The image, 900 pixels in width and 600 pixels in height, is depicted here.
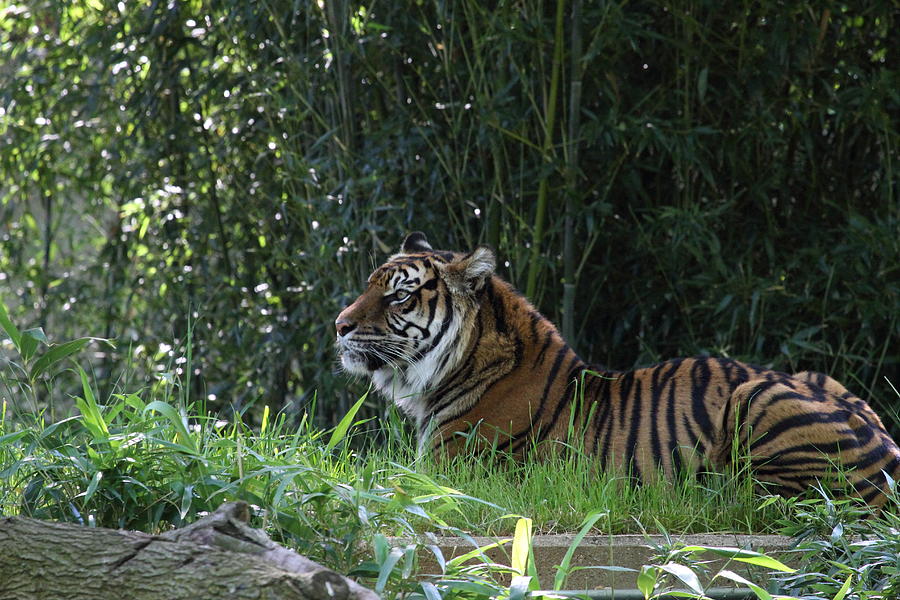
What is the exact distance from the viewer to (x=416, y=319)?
3963mm

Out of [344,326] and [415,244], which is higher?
[415,244]

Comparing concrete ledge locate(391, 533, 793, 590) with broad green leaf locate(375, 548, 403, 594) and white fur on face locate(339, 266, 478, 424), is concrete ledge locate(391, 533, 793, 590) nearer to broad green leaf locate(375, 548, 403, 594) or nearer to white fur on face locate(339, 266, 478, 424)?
broad green leaf locate(375, 548, 403, 594)

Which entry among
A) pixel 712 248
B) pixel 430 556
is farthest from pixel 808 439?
pixel 712 248

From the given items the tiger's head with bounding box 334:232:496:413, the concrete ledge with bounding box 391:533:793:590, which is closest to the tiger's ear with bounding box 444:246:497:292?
the tiger's head with bounding box 334:232:496:413

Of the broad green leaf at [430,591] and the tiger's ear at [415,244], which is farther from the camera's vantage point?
the tiger's ear at [415,244]

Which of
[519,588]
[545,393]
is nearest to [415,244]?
[545,393]

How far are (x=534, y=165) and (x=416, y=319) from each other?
1.48m

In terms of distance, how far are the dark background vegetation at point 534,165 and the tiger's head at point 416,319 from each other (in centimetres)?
96

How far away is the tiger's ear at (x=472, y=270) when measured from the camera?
3.92 meters

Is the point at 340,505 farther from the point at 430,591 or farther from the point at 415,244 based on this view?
the point at 415,244

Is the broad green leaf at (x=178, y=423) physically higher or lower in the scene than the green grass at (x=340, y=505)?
higher

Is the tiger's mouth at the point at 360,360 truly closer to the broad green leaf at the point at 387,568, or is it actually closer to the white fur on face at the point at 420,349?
the white fur on face at the point at 420,349

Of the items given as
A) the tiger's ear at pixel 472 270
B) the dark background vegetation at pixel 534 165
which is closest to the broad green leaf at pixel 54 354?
the tiger's ear at pixel 472 270

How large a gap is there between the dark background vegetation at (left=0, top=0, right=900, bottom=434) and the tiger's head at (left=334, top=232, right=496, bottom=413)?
3.15 feet
